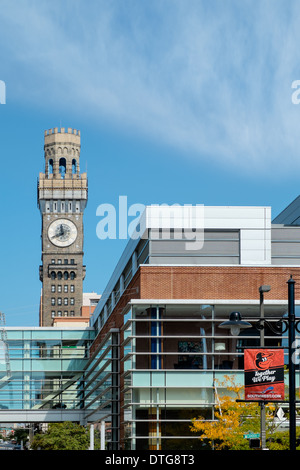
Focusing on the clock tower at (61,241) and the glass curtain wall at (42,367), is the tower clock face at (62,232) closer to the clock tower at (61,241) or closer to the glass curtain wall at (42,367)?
the clock tower at (61,241)

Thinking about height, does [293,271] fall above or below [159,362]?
above

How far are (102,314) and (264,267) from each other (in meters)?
27.0

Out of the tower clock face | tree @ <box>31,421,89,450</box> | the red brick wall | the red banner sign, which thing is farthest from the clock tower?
the red banner sign

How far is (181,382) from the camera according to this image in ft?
144

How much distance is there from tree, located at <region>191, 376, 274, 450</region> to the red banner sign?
1144 cm

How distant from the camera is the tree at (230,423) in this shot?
38.9m

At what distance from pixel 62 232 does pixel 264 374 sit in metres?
168

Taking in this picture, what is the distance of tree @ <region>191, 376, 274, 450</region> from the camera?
38.9 m

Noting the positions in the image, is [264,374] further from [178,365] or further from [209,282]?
[209,282]

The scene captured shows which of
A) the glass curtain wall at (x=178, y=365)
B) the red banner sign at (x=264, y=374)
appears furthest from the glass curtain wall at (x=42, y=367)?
the red banner sign at (x=264, y=374)

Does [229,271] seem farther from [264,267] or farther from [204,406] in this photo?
[204,406]
